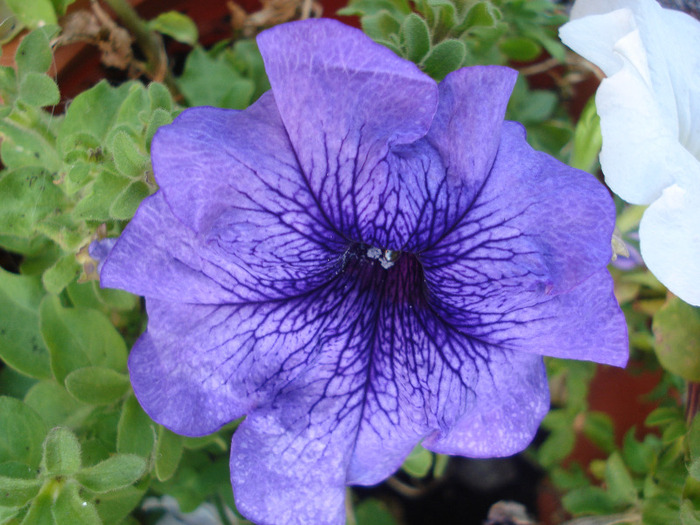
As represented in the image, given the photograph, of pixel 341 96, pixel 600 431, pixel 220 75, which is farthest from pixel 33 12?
pixel 600 431

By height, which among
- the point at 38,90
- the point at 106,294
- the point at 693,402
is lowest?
the point at 693,402

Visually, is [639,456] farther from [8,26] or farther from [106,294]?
[8,26]

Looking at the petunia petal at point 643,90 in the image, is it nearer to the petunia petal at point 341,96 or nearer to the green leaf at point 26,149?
the petunia petal at point 341,96

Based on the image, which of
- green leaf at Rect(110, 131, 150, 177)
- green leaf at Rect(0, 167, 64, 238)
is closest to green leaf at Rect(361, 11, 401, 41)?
green leaf at Rect(110, 131, 150, 177)

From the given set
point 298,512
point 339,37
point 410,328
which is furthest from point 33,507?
point 339,37

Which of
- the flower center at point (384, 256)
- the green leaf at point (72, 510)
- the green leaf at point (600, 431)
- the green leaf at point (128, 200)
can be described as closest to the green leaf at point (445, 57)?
the flower center at point (384, 256)

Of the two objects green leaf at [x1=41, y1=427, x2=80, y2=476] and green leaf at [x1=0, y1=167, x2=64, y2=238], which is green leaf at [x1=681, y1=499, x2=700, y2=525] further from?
green leaf at [x1=0, y1=167, x2=64, y2=238]
